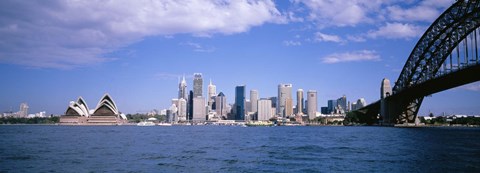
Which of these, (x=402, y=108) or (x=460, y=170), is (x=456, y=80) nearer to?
(x=402, y=108)

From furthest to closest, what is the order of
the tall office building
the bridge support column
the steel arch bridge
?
1. the tall office building
2. the bridge support column
3. the steel arch bridge

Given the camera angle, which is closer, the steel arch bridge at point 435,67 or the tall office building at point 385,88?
the steel arch bridge at point 435,67

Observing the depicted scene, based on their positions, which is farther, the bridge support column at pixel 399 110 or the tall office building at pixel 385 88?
the tall office building at pixel 385 88

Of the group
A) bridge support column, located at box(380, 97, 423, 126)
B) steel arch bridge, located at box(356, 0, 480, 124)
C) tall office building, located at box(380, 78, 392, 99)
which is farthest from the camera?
tall office building, located at box(380, 78, 392, 99)

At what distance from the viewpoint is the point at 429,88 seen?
256ft

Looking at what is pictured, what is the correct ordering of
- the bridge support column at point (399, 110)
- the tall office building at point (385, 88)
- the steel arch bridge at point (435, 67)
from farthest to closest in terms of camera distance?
the tall office building at point (385, 88), the bridge support column at point (399, 110), the steel arch bridge at point (435, 67)

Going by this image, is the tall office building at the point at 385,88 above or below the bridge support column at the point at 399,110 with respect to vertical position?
above

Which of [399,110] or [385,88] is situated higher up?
[385,88]

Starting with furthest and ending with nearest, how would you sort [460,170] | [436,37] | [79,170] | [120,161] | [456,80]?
[436,37], [456,80], [120,161], [79,170], [460,170]

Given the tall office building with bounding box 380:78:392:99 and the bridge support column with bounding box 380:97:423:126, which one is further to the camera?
the tall office building with bounding box 380:78:392:99

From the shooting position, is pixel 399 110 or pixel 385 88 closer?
pixel 399 110

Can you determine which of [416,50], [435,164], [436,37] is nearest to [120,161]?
[435,164]

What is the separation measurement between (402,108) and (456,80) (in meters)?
36.1

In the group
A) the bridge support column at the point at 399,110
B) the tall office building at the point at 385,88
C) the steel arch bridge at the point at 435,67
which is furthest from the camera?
the tall office building at the point at 385,88
